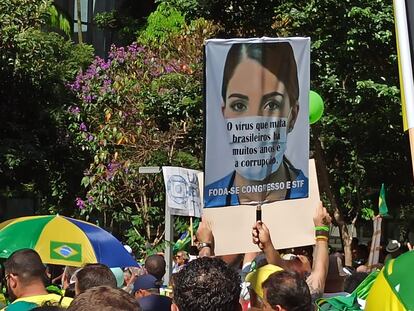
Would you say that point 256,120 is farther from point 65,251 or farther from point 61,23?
point 61,23

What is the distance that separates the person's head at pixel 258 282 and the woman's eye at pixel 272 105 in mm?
1035

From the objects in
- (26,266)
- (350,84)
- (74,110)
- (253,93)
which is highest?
(74,110)

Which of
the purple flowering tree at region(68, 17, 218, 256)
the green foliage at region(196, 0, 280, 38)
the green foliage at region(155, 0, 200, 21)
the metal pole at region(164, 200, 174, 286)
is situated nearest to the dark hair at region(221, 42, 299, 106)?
the metal pole at region(164, 200, 174, 286)

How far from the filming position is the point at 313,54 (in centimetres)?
1163

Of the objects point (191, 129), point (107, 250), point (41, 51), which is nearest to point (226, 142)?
point (107, 250)

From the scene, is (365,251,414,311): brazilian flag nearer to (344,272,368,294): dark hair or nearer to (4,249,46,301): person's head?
(4,249,46,301): person's head

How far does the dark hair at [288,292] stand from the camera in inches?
156

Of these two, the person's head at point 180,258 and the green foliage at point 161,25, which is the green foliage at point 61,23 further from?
the person's head at point 180,258

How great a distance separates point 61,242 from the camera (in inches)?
280

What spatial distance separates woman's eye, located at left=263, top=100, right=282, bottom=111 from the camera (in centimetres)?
504

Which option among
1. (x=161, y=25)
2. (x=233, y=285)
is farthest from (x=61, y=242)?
(x=161, y=25)

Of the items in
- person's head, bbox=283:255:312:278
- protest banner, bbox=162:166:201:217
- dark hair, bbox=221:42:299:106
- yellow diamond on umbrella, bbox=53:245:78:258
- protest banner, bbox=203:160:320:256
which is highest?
dark hair, bbox=221:42:299:106

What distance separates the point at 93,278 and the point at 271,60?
5.41ft

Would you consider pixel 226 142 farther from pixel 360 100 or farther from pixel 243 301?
pixel 360 100
